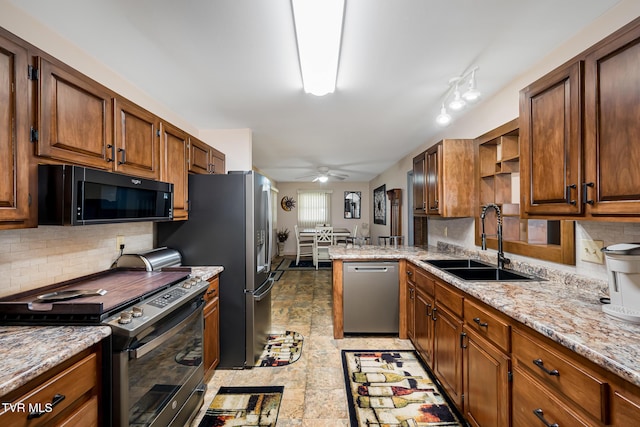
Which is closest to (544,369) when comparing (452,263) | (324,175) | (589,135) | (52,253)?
(589,135)

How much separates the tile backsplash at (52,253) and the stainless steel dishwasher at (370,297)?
2.02 m

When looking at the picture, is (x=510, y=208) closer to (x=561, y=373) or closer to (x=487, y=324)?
(x=487, y=324)

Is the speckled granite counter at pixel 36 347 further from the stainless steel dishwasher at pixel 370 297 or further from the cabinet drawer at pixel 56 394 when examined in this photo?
the stainless steel dishwasher at pixel 370 297

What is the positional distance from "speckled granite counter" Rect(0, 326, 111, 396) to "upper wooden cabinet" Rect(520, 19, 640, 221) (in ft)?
6.88

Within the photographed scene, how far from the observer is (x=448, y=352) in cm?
178

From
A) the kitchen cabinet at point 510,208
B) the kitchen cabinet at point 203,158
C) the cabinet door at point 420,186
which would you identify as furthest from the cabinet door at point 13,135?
the cabinet door at point 420,186

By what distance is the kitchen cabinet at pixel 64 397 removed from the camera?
78 centimetres

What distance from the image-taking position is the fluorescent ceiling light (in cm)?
119

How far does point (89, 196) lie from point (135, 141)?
1.97 ft

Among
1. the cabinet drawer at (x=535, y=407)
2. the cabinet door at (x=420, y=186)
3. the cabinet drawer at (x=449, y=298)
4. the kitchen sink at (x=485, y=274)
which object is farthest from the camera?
the cabinet door at (x=420, y=186)

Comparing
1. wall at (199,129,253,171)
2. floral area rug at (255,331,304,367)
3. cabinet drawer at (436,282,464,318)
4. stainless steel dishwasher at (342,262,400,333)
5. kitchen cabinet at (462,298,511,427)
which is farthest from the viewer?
wall at (199,129,253,171)

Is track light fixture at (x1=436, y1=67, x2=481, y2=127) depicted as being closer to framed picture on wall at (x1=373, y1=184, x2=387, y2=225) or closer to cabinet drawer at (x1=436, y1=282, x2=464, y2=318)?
cabinet drawer at (x1=436, y1=282, x2=464, y2=318)

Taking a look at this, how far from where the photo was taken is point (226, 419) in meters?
1.69

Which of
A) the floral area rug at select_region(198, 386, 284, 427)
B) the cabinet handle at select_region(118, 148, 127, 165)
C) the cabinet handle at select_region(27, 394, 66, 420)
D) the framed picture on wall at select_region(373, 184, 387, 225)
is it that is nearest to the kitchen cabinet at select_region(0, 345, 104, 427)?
the cabinet handle at select_region(27, 394, 66, 420)
